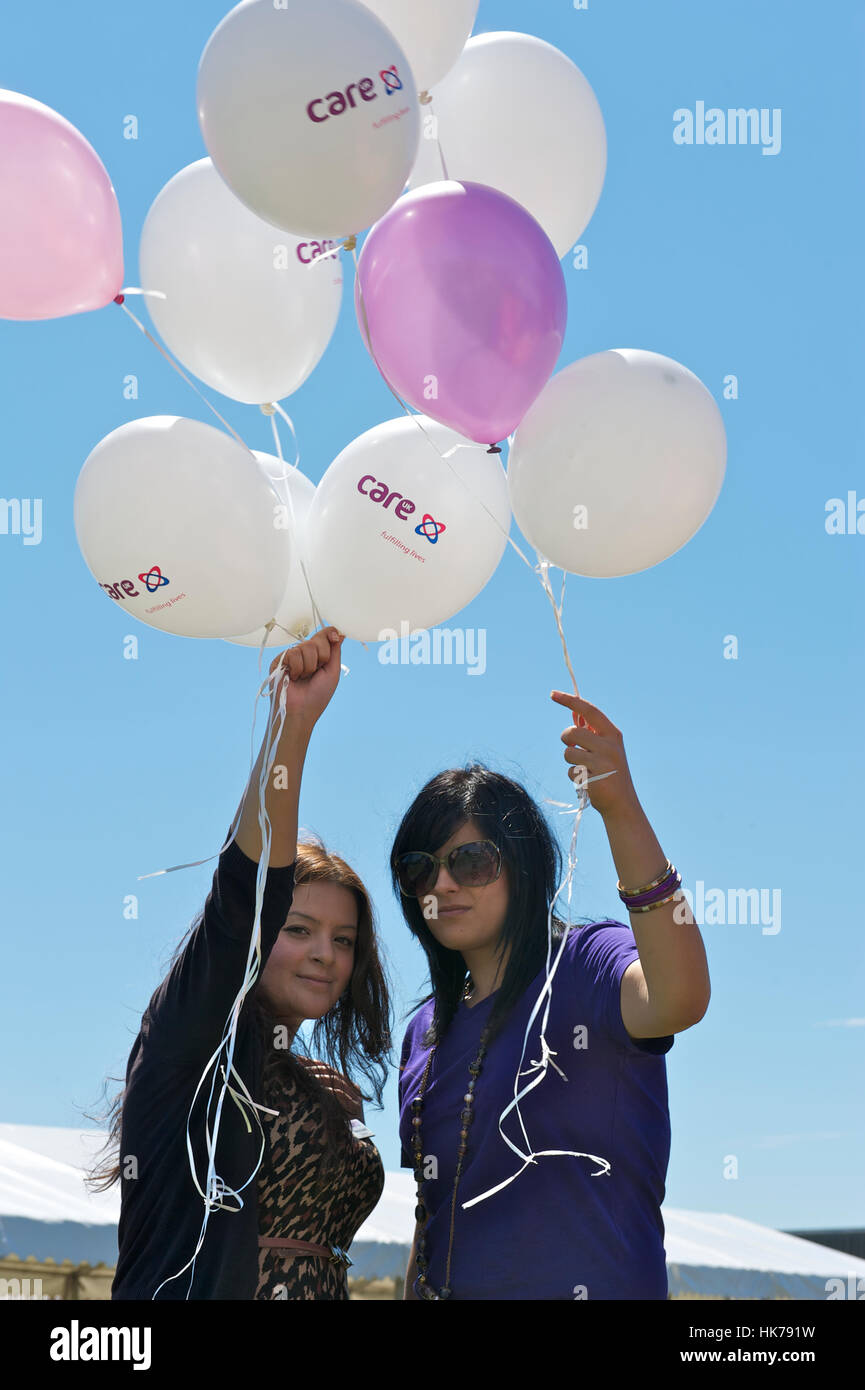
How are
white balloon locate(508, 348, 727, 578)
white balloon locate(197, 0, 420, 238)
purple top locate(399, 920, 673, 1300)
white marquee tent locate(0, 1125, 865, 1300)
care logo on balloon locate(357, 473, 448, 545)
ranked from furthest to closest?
1. white marquee tent locate(0, 1125, 865, 1300)
2. care logo on balloon locate(357, 473, 448, 545)
3. white balloon locate(508, 348, 727, 578)
4. purple top locate(399, 920, 673, 1300)
5. white balloon locate(197, 0, 420, 238)

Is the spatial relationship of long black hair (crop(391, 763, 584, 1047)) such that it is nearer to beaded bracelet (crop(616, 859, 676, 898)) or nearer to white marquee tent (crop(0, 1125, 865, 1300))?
beaded bracelet (crop(616, 859, 676, 898))

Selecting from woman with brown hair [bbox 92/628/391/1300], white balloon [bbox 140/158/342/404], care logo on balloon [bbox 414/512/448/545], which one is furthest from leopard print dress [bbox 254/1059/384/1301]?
white balloon [bbox 140/158/342/404]

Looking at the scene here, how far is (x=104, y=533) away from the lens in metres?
2.20

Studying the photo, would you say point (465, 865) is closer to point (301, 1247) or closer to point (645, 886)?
point (645, 886)

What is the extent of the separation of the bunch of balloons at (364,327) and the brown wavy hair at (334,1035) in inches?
19.5

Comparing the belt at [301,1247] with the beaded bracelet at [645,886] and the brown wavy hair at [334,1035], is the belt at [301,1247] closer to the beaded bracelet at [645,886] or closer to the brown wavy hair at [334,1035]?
the brown wavy hair at [334,1035]

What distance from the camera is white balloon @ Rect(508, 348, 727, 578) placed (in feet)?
7.02

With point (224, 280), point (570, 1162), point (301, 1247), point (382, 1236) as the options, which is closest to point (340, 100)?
point (224, 280)

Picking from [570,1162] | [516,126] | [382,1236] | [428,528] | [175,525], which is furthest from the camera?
[382,1236]

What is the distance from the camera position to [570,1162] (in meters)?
2.07

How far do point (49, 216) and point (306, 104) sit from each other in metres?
0.52
